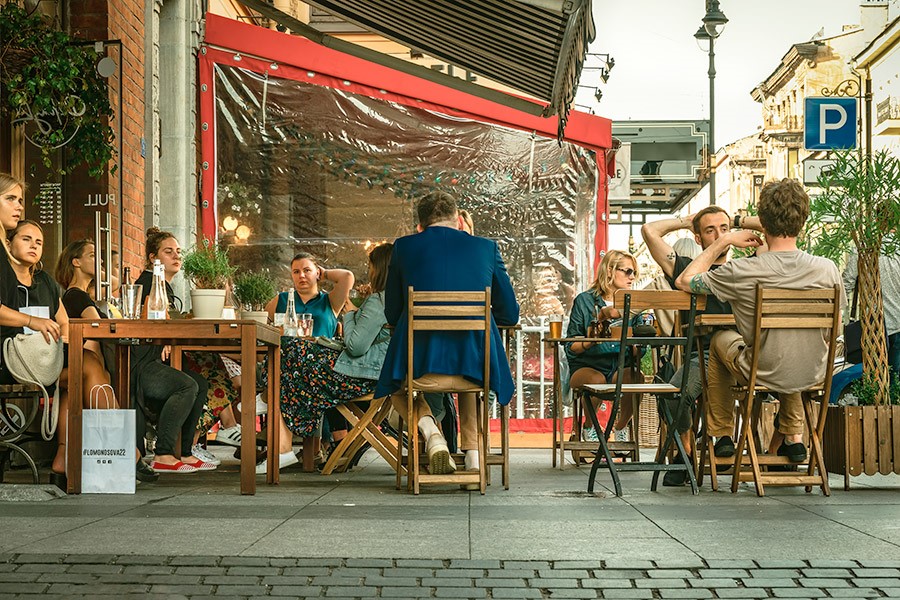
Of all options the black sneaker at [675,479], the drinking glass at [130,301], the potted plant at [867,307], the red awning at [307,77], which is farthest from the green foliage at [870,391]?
the red awning at [307,77]

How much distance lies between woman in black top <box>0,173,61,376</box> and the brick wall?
271 centimetres

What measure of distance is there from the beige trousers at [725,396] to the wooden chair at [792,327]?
139 millimetres

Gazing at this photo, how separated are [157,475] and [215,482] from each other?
35cm

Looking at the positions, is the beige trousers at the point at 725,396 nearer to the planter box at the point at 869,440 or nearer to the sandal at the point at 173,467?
the planter box at the point at 869,440

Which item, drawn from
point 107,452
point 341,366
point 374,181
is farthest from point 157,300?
point 374,181

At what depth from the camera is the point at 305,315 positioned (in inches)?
314

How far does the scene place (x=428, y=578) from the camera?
3814mm

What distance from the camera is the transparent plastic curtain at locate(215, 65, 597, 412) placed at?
1227 centimetres

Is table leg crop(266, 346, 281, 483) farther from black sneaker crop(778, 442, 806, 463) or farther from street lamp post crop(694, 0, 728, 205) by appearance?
street lamp post crop(694, 0, 728, 205)

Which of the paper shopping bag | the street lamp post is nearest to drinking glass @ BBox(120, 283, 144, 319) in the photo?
the paper shopping bag

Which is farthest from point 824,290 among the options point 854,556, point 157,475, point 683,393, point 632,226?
point 632,226

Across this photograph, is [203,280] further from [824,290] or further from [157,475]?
[824,290]

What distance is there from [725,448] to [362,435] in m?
2.23

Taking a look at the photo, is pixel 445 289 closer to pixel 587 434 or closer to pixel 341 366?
pixel 341 366
